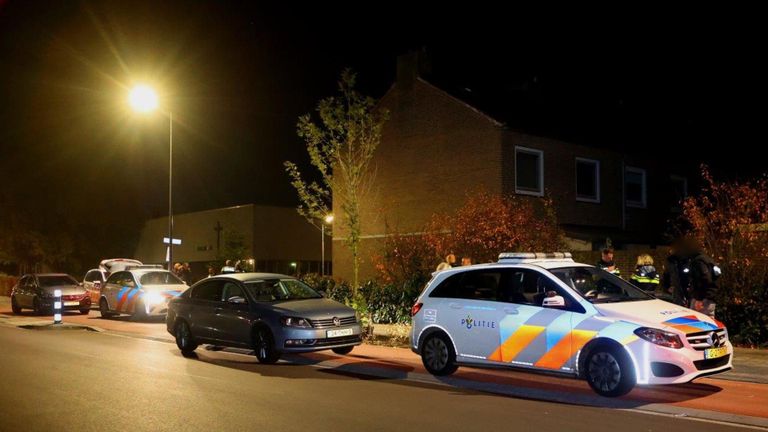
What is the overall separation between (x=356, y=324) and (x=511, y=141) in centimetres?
1493

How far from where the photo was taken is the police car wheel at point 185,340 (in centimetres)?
1409

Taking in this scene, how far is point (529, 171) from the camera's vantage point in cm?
2720

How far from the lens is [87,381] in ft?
35.2

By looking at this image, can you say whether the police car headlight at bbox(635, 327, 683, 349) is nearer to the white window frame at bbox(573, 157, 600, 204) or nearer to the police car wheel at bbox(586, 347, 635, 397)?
the police car wheel at bbox(586, 347, 635, 397)

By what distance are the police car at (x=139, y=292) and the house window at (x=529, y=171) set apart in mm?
12051

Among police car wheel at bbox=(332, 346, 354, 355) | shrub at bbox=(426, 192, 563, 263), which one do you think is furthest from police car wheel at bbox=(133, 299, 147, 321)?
police car wheel at bbox=(332, 346, 354, 355)

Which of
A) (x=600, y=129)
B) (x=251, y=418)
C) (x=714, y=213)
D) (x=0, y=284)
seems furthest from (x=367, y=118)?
(x=0, y=284)

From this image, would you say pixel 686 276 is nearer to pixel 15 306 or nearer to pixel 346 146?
pixel 346 146

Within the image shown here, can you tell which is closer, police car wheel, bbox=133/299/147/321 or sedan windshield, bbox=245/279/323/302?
sedan windshield, bbox=245/279/323/302


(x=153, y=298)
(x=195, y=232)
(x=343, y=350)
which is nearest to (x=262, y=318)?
(x=343, y=350)

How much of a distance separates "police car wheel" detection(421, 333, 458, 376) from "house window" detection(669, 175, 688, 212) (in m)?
23.2

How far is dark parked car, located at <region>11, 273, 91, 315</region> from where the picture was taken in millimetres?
25844

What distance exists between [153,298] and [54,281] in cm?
712

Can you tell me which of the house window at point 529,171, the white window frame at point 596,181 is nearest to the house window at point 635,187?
the white window frame at point 596,181
